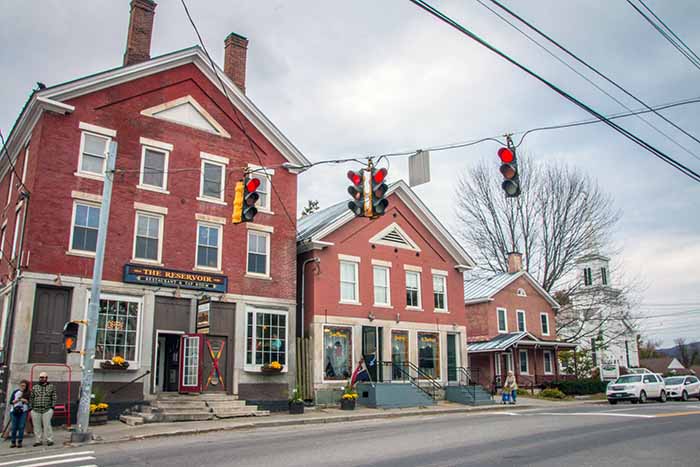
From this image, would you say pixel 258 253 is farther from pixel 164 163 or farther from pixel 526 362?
pixel 526 362

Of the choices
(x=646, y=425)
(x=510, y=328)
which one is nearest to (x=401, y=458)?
(x=646, y=425)

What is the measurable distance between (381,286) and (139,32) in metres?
14.9

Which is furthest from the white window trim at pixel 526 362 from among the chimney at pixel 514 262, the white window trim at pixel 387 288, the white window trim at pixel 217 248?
the white window trim at pixel 217 248

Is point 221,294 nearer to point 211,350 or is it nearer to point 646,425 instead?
point 211,350

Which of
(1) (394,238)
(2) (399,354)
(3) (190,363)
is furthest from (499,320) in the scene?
(3) (190,363)

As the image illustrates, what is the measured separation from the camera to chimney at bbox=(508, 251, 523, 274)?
141ft

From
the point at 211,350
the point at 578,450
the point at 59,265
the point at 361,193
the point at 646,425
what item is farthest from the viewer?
the point at 211,350

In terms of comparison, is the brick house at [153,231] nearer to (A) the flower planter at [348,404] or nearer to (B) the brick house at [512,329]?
(A) the flower planter at [348,404]

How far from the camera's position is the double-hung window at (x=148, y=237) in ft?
71.5

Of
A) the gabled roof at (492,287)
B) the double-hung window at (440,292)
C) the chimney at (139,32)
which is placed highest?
the chimney at (139,32)

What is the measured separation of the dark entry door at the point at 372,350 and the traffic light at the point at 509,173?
16893 mm

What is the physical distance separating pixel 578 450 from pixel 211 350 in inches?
550

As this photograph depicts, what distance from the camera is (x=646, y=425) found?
16656 mm

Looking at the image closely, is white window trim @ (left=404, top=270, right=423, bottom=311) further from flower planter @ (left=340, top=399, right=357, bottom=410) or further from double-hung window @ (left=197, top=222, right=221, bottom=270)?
double-hung window @ (left=197, top=222, right=221, bottom=270)
